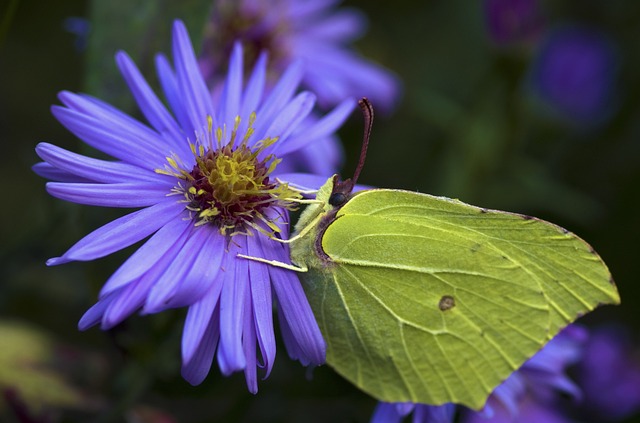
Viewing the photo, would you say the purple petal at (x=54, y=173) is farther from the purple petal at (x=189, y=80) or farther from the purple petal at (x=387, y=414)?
the purple petal at (x=387, y=414)

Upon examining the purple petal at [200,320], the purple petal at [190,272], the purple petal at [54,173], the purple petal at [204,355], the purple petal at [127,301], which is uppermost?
the purple petal at [54,173]

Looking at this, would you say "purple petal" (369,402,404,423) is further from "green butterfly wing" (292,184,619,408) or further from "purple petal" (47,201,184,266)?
"purple petal" (47,201,184,266)

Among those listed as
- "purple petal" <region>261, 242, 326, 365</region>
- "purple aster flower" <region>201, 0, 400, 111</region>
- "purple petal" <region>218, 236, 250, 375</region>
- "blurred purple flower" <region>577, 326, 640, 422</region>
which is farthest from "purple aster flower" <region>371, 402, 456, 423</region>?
"blurred purple flower" <region>577, 326, 640, 422</region>

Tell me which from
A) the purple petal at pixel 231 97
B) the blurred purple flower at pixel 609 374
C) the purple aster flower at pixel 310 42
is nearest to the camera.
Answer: the purple petal at pixel 231 97

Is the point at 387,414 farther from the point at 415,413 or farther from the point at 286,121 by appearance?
the point at 286,121

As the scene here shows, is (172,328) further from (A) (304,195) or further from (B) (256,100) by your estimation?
(B) (256,100)

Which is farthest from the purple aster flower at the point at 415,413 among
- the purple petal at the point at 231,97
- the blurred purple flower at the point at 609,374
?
the blurred purple flower at the point at 609,374
